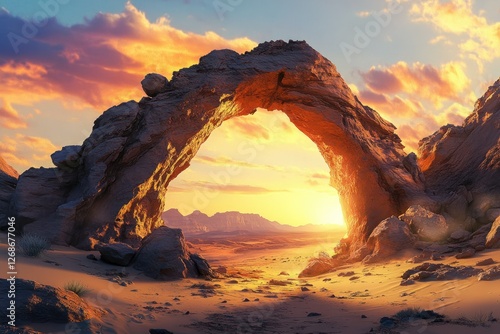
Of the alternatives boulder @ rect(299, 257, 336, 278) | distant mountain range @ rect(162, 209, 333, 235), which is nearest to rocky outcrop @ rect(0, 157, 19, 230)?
boulder @ rect(299, 257, 336, 278)

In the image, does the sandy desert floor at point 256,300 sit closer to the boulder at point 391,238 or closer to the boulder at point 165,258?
the boulder at point 165,258

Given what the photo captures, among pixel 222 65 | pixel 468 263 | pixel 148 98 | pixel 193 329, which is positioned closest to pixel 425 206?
pixel 468 263

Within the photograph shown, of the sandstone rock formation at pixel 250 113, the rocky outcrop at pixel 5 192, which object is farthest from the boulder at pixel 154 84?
the rocky outcrop at pixel 5 192

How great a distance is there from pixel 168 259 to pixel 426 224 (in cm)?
942

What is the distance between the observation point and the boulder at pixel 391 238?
15344mm

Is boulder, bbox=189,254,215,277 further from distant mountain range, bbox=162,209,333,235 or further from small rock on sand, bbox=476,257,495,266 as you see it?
distant mountain range, bbox=162,209,333,235

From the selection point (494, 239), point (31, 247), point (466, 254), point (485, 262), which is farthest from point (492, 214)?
point (31, 247)

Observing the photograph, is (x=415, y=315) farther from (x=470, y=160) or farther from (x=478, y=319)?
(x=470, y=160)

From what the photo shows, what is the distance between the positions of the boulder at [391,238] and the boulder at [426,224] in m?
0.46

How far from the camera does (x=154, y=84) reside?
1777cm

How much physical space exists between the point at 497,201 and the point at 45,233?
54.5ft

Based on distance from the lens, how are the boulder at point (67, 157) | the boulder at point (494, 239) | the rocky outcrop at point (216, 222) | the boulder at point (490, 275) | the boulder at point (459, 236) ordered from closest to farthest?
the boulder at point (490, 275)
the boulder at point (494, 239)
the boulder at point (459, 236)
the boulder at point (67, 157)
the rocky outcrop at point (216, 222)

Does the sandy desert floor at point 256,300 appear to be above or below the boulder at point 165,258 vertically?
below

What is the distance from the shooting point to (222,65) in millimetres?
18469
